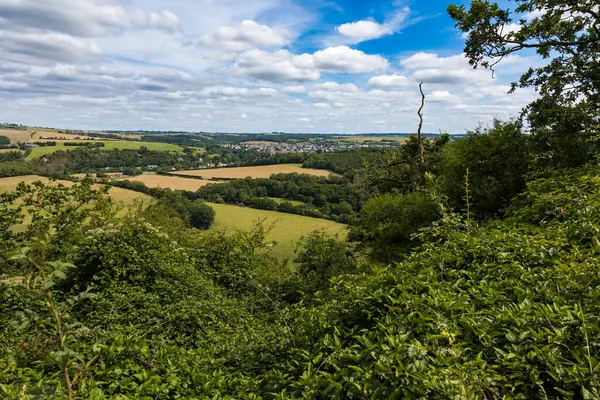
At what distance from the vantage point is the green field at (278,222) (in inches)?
1366

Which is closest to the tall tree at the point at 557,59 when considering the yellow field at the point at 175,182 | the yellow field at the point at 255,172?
the yellow field at the point at 175,182

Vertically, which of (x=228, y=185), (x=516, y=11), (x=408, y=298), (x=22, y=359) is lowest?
(x=228, y=185)

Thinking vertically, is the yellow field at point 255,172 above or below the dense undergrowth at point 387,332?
below

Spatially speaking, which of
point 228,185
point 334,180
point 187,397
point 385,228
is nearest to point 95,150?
point 228,185

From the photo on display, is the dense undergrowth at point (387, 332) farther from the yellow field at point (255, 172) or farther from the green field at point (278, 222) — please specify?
the yellow field at point (255, 172)

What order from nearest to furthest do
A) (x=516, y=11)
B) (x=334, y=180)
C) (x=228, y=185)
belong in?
(x=516, y=11)
(x=228, y=185)
(x=334, y=180)

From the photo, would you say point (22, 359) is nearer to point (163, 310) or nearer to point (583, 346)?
point (163, 310)

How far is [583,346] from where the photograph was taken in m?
2.14

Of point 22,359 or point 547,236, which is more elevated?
point 547,236

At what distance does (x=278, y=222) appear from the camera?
40.4 meters

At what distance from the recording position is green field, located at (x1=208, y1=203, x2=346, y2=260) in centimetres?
3469

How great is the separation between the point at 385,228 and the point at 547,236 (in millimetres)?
10798

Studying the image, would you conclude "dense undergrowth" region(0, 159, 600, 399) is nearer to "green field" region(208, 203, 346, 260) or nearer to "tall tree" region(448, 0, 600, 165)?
"tall tree" region(448, 0, 600, 165)

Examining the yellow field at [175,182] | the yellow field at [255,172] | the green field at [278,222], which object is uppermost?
the yellow field at [255,172]
